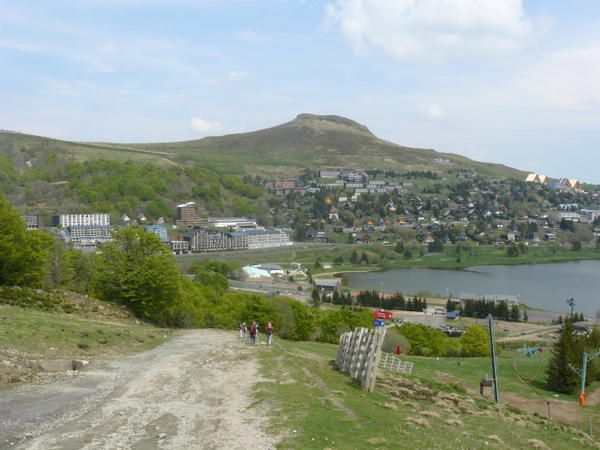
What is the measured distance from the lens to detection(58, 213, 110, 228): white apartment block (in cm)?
13575

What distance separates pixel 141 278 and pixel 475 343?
87.5ft

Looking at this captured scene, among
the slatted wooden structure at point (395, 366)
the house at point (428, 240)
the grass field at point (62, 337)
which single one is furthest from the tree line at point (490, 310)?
the house at point (428, 240)

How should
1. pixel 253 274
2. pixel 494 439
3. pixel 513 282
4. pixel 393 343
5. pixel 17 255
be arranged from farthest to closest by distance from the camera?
pixel 513 282, pixel 253 274, pixel 393 343, pixel 17 255, pixel 494 439

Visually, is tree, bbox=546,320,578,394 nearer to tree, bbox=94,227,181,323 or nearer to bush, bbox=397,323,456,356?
bush, bbox=397,323,456,356

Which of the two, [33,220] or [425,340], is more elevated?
[33,220]

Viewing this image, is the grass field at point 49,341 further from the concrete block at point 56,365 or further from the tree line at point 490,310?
the tree line at point 490,310

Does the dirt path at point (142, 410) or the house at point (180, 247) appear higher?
the dirt path at point (142, 410)

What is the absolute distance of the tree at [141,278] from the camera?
99.6ft

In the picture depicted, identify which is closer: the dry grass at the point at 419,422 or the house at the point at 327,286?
the dry grass at the point at 419,422

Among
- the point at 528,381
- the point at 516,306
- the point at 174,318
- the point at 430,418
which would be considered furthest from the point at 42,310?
the point at 516,306

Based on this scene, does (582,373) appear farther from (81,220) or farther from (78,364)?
(81,220)

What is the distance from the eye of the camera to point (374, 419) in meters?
11.3

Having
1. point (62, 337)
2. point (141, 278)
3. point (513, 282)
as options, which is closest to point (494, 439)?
point (62, 337)

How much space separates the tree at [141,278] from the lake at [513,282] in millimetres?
63407
